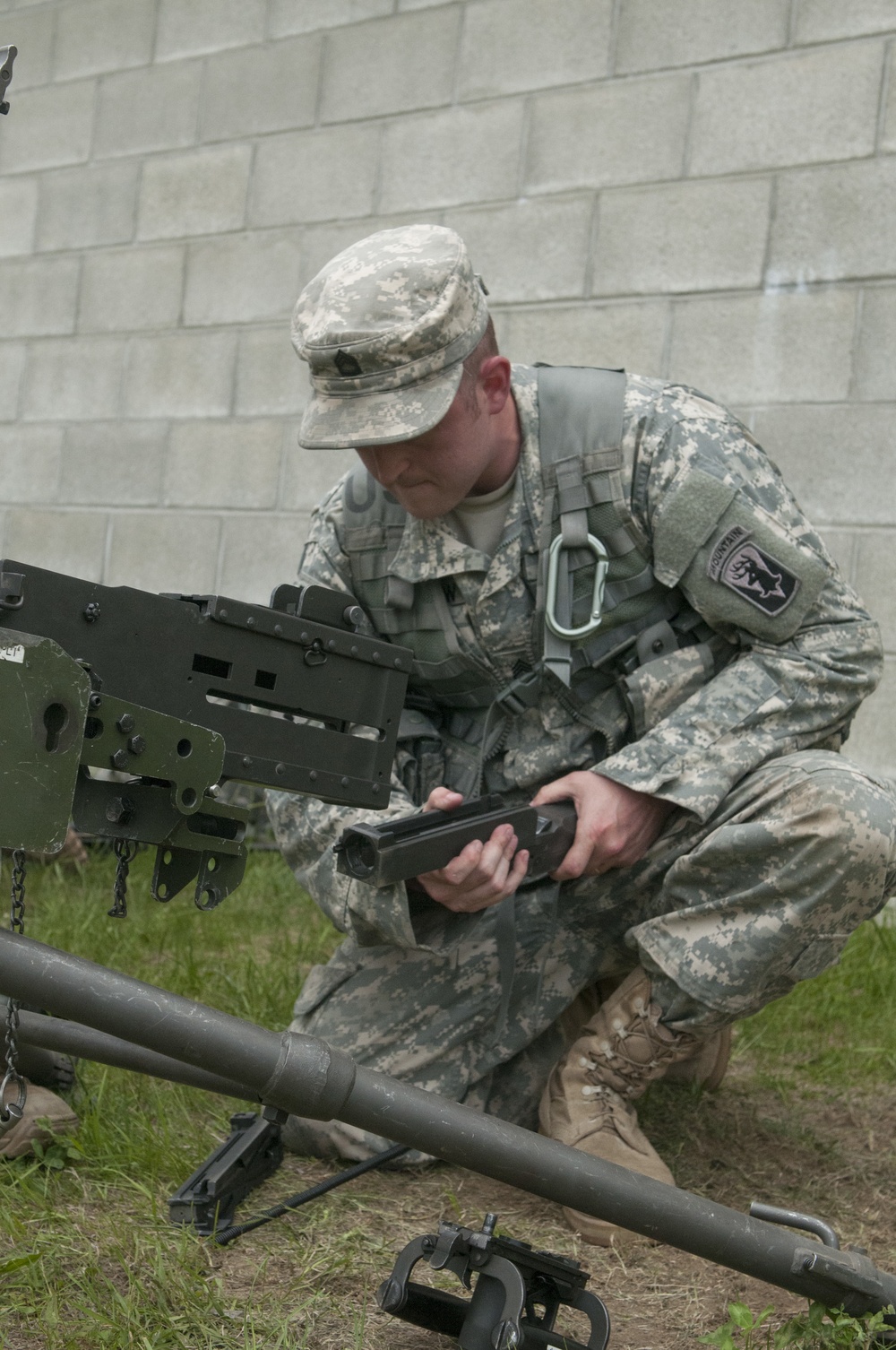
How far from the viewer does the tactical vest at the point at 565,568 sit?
2.52 m

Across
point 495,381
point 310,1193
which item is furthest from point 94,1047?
point 495,381

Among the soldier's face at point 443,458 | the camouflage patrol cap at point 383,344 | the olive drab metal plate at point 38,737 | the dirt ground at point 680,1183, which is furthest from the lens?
the soldier's face at point 443,458

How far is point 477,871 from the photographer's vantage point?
7.15 ft

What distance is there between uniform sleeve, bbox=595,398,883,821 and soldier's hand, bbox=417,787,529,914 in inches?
11.0

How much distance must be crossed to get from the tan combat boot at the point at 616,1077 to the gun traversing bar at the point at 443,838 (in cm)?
34

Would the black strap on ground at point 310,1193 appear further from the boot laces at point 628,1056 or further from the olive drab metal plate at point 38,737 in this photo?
the olive drab metal plate at point 38,737

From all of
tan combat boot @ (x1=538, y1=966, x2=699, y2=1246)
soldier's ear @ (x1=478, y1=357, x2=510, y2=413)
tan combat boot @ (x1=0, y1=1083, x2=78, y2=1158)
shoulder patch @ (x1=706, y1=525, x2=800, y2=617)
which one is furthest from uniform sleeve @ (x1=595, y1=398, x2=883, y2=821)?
tan combat boot @ (x1=0, y1=1083, x2=78, y2=1158)

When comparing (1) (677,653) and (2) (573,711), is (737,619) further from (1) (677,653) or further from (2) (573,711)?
(2) (573,711)

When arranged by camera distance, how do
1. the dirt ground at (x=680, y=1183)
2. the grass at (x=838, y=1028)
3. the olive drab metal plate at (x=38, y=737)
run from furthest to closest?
the grass at (x=838, y=1028), the dirt ground at (x=680, y=1183), the olive drab metal plate at (x=38, y=737)

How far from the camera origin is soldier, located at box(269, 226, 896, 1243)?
2262mm

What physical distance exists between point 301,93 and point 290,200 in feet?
1.31

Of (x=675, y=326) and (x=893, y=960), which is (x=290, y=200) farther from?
(x=893, y=960)

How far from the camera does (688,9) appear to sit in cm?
427

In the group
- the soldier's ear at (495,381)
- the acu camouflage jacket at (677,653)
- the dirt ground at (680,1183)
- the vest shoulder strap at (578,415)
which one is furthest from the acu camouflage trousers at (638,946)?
the soldier's ear at (495,381)
